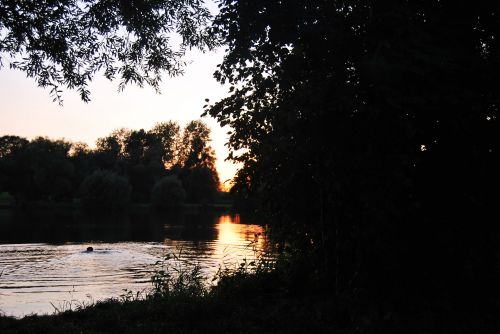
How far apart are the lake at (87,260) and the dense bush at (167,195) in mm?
47135

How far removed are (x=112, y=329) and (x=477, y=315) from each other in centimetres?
515

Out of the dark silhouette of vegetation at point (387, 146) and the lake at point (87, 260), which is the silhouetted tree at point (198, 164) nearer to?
the lake at point (87, 260)

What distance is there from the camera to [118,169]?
101 meters

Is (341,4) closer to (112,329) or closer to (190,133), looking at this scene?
(112,329)

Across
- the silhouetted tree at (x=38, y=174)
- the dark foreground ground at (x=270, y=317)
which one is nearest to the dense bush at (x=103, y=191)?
the silhouetted tree at (x=38, y=174)

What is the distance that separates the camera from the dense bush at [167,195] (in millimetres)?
90312

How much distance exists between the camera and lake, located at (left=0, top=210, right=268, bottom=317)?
1462 centimetres

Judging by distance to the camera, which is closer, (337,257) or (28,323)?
(28,323)

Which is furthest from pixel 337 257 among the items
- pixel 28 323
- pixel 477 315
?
pixel 28 323

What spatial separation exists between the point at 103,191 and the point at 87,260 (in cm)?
6031

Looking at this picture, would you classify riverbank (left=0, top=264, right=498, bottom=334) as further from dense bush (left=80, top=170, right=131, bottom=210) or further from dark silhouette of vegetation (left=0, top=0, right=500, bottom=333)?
dense bush (left=80, top=170, right=131, bottom=210)

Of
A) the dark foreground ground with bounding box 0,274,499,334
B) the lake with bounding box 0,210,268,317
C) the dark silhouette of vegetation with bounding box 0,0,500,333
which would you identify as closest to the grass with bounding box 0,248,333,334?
the dark foreground ground with bounding box 0,274,499,334

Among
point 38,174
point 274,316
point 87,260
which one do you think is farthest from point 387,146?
point 38,174

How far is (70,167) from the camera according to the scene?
307 ft
